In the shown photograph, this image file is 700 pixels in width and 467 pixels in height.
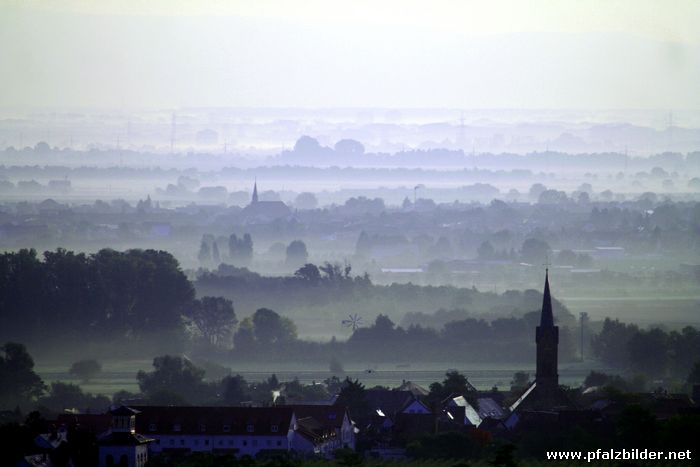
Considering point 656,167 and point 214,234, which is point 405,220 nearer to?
point 214,234

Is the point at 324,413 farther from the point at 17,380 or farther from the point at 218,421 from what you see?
the point at 17,380

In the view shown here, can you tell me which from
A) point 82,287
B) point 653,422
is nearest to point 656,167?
point 82,287

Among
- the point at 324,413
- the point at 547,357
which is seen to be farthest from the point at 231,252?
the point at 324,413

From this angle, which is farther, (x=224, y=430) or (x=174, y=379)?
(x=174, y=379)

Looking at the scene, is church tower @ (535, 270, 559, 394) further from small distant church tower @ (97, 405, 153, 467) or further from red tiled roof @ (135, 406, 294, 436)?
small distant church tower @ (97, 405, 153, 467)

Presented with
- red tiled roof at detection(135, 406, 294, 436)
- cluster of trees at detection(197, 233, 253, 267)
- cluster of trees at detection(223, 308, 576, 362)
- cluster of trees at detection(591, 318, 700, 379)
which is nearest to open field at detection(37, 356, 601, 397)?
cluster of trees at detection(591, 318, 700, 379)
